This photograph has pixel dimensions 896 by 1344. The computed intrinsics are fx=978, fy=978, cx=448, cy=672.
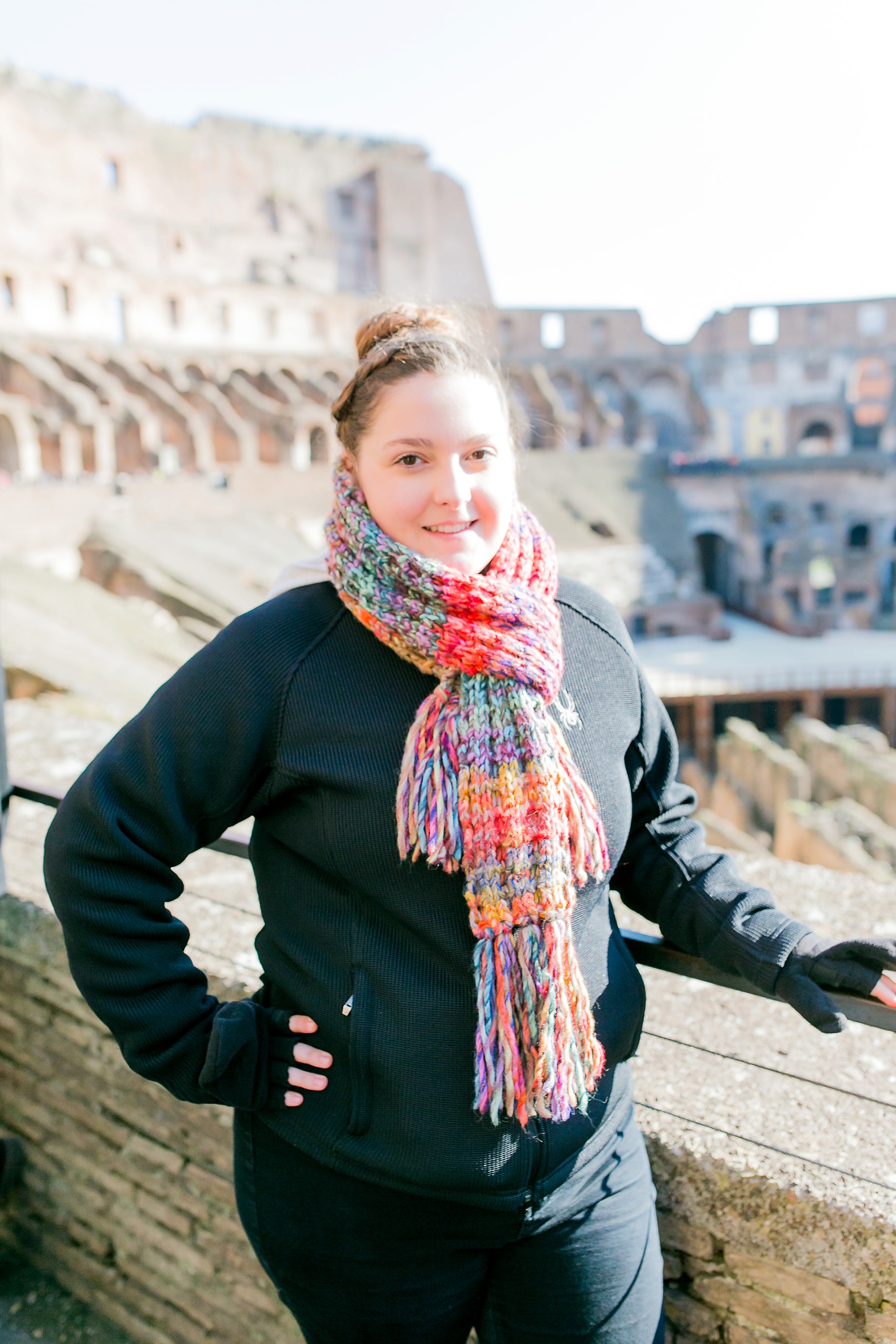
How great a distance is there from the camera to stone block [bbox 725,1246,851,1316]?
62.1 inches

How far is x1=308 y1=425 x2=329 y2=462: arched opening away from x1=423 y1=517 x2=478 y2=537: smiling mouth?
28.8 m

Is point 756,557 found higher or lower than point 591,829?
lower

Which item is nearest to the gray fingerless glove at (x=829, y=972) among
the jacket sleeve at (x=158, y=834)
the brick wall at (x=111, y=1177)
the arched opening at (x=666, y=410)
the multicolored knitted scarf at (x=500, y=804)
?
the multicolored knitted scarf at (x=500, y=804)

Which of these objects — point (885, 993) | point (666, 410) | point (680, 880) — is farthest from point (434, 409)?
point (666, 410)

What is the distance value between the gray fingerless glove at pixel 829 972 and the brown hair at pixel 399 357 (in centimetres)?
98

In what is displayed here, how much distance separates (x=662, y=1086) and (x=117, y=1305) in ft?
4.88

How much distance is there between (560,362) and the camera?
38.6m

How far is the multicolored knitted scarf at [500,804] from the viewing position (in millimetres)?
1344

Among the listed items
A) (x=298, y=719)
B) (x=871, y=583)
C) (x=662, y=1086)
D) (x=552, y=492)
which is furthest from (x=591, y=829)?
(x=871, y=583)

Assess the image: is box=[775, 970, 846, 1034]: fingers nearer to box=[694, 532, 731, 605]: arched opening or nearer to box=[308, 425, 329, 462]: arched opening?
box=[308, 425, 329, 462]: arched opening

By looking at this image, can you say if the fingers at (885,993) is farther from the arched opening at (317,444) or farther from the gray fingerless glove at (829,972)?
the arched opening at (317,444)

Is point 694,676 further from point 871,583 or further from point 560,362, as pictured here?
point 560,362

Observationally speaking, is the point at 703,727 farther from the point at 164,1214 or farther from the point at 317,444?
the point at 164,1214

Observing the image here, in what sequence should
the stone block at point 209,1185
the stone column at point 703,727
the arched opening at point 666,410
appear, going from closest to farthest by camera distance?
the stone block at point 209,1185, the stone column at point 703,727, the arched opening at point 666,410
